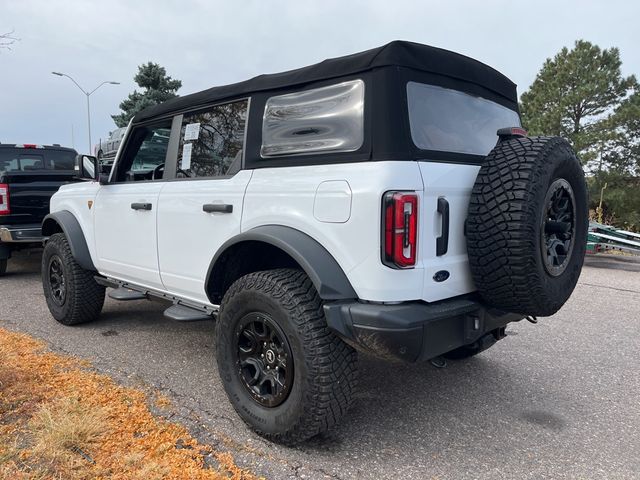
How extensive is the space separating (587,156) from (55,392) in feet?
54.3

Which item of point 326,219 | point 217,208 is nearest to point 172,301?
point 217,208

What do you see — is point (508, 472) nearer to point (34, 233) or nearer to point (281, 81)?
point (281, 81)

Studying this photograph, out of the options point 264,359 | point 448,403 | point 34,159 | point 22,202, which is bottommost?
point 448,403

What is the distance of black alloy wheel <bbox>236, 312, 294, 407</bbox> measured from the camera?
2480mm

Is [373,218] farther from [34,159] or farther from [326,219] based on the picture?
[34,159]

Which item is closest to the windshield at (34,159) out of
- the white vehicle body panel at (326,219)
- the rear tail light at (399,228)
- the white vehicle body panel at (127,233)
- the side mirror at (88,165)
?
the side mirror at (88,165)

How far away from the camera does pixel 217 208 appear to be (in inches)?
116

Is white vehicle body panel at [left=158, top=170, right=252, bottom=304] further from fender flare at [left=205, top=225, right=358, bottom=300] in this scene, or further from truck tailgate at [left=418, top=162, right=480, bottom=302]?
truck tailgate at [left=418, top=162, right=480, bottom=302]

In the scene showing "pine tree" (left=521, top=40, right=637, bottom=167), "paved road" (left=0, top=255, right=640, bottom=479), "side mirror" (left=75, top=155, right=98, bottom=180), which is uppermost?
"pine tree" (left=521, top=40, right=637, bottom=167)

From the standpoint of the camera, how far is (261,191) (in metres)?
2.73

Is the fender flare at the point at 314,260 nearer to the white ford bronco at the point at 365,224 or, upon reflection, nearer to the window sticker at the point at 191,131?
the white ford bronco at the point at 365,224

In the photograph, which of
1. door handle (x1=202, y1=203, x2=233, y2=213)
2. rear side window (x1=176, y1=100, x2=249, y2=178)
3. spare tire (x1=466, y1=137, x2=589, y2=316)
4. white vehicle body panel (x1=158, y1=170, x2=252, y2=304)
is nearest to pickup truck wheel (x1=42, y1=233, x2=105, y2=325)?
white vehicle body panel (x1=158, y1=170, x2=252, y2=304)

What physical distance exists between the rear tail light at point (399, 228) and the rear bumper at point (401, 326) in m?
0.23

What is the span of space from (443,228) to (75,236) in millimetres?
3525
